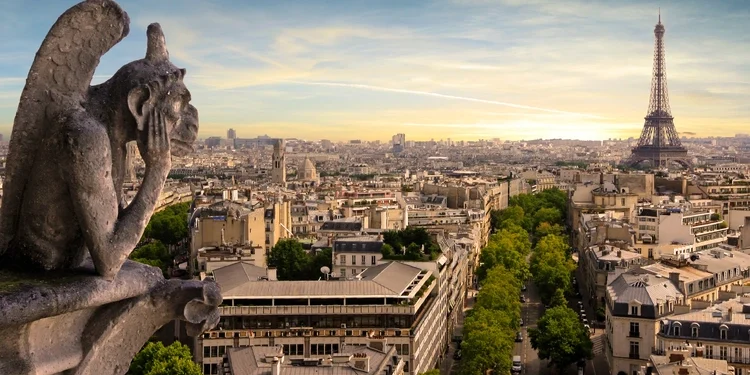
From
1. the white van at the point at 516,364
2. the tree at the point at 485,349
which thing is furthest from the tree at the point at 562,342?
the tree at the point at 485,349

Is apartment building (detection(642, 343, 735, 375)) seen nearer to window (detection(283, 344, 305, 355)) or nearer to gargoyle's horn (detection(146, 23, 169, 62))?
window (detection(283, 344, 305, 355))

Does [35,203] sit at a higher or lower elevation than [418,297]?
higher

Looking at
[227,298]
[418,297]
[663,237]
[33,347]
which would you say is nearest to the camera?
[33,347]

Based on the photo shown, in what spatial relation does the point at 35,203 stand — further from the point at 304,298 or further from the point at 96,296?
the point at 304,298

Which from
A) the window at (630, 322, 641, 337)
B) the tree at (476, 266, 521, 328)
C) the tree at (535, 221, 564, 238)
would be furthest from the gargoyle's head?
the tree at (535, 221, 564, 238)

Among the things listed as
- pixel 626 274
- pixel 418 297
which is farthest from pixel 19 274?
pixel 626 274

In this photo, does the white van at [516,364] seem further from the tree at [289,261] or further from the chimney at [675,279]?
the tree at [289,261]

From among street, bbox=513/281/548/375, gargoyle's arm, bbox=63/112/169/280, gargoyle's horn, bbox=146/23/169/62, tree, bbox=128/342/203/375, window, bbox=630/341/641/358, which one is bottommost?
street, bbox=513/281/548/375
